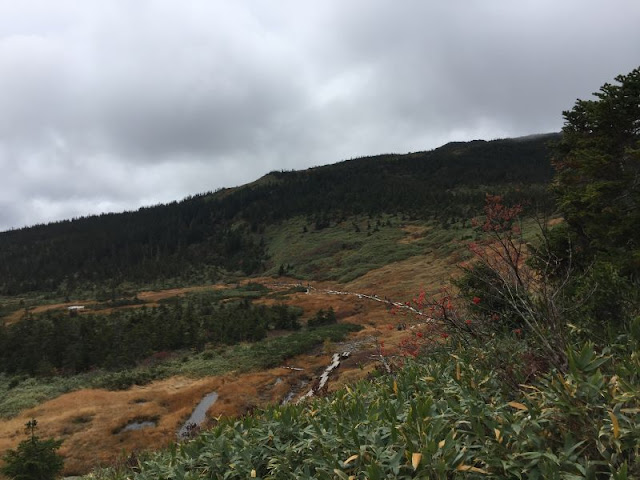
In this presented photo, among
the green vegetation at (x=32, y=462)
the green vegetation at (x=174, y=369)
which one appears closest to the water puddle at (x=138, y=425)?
the green vegetation at (x=32, y=462)

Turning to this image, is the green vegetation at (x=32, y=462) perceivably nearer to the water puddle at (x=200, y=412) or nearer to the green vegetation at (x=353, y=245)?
the water puddle at (x=200, y=412)

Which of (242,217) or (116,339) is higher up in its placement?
(242,217)

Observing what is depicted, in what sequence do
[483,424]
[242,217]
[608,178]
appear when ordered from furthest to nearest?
[242,217] < [608,178] < [483,424]

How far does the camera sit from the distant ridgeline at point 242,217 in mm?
113250

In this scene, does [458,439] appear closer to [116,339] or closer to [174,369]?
[174,369]

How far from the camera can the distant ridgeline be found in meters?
113

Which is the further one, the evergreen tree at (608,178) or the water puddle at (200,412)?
the water puddle at (200,412)

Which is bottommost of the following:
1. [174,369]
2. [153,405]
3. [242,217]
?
[174,369]

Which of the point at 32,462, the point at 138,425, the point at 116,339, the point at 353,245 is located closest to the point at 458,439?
the point at 32,462

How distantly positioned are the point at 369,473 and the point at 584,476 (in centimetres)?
151

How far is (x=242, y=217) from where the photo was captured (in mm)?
162375

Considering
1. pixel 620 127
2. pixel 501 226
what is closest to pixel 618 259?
pixel 620 127

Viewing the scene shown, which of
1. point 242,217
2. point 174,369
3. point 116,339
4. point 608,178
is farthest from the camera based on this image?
point 242,217

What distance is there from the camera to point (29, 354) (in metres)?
35.2
